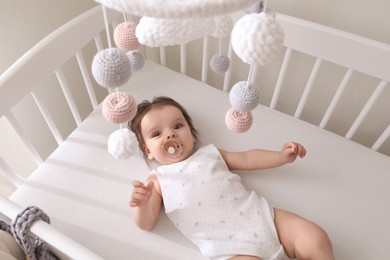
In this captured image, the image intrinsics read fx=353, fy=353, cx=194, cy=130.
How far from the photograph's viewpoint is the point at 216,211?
80 centimetres

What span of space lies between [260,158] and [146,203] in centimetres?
31

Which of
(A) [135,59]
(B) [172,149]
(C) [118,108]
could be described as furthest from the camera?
(B) [172,149]

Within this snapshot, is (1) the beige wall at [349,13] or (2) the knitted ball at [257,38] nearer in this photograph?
(2) the knitted ball at [257,38]

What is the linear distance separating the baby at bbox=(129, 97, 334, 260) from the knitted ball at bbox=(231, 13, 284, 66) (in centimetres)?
42

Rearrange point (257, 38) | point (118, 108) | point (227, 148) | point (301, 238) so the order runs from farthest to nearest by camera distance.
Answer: point (227, 148) → point (301, 238) → point (118, 108) → point (257, 38)

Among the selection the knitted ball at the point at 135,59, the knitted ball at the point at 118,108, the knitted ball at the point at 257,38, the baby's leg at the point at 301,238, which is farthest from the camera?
the baby's leg at the point at 301,238

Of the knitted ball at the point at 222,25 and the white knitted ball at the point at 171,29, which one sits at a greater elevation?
the white knitted ball at the point at 171,29

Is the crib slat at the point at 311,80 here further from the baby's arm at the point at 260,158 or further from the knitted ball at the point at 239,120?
the knitted ball at the point at 239,120

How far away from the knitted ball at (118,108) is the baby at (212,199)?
251 mm

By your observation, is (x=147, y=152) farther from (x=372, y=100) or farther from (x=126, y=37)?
(x=372, y=100)

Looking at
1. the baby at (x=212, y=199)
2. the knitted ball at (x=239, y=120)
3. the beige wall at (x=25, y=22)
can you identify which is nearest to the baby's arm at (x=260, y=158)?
the baby at (x=212, y=199)

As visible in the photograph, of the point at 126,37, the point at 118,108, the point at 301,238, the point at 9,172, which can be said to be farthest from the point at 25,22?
the point at 301,238

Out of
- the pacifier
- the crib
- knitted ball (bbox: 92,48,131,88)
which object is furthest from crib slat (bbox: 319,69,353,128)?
knitted ball (bbox: 92,48,131,88)

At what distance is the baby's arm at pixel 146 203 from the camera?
0.70 m
